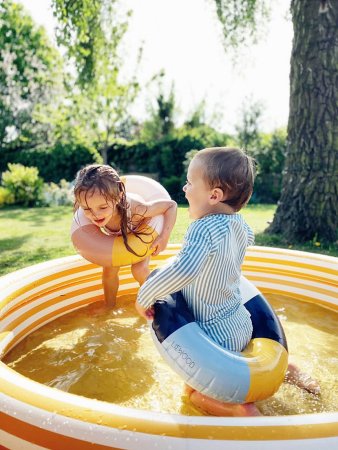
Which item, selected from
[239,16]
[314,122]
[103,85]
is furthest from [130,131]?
[314,122]

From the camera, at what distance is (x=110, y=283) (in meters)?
3.27

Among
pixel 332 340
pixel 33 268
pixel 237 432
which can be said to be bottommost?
pixel 332 340

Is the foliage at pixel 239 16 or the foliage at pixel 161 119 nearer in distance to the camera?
the foliage at pixel 239 16

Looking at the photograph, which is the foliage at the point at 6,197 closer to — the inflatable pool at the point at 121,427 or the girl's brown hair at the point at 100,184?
the girl's brown hair at the point at 100,184

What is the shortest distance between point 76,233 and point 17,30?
25.7 m

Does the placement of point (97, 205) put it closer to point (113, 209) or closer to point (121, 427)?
point (113, 209)

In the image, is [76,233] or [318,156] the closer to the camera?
[76,233]

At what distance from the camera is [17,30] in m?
24.9

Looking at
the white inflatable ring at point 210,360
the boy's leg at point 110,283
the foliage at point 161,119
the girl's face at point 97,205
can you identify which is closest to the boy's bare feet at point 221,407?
the white inflatable ring at point 210,360

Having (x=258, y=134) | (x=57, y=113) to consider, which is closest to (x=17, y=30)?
(x=57, y=113)

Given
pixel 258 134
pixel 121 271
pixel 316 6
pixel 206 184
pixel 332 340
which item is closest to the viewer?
pixel 206 184

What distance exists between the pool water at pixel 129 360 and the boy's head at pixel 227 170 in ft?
3.21

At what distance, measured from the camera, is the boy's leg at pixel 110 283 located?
3225 millimetres

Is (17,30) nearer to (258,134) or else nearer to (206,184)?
(258,134)
